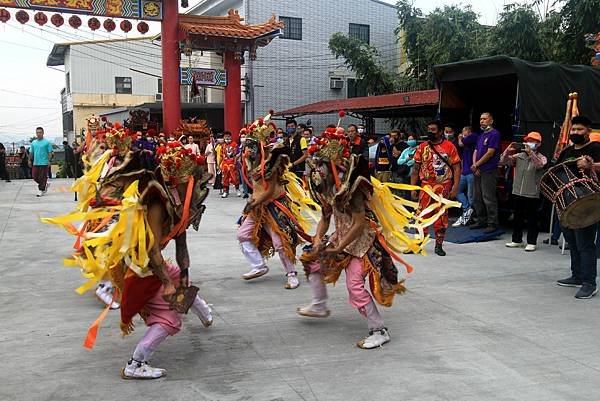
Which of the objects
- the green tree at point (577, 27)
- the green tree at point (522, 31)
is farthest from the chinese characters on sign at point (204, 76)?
the green tree at point (577, 27)

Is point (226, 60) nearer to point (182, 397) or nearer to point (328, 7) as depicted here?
point (328, 7)

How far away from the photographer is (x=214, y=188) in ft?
55.6

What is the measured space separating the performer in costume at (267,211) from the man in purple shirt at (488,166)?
3.77 metres

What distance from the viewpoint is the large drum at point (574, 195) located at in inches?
209

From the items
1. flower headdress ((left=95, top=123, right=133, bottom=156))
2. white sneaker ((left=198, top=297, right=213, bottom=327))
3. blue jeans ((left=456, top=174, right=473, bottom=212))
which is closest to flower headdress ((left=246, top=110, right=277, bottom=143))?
flower headdress ((left=95, top=123, right=133, bottom=156))

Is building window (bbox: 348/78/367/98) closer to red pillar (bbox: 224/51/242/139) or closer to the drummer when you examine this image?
red pillar (bbox: 224/51/242/139)

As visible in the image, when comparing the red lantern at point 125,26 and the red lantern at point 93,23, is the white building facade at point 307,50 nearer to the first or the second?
the red lantern at point 125,26

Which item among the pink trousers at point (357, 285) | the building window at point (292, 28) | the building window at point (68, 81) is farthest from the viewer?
the building window at point (68, 81)

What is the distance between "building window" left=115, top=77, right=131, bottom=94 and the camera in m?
35.9

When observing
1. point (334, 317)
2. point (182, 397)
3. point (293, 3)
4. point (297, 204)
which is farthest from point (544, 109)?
point (293, 3)

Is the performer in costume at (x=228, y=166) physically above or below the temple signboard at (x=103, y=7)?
below

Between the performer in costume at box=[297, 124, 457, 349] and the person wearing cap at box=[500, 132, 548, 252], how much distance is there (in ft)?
12.0

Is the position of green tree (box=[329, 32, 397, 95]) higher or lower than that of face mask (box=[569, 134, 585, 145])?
higher

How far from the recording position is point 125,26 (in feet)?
58.8
